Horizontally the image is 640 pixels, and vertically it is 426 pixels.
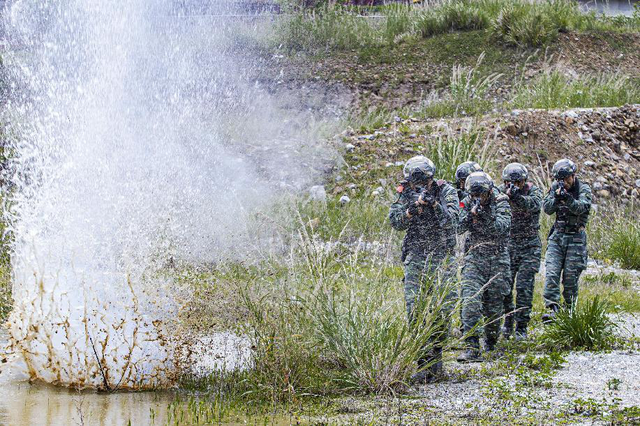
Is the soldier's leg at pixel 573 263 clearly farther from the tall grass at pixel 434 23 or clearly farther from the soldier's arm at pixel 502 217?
the tall grass at pixel 434 23

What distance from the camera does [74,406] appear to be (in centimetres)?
700

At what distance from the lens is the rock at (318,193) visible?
1487 centimetres

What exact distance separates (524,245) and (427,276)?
91.9 inches

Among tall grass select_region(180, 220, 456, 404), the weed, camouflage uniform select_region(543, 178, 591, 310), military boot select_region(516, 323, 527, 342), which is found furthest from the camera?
camouflage uniform select_region(543, 178, 591, 310)

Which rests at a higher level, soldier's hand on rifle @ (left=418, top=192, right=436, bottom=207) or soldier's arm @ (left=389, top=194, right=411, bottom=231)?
soldier's hand on rifle @ (left=418, top=192, right=436, bottom=207)

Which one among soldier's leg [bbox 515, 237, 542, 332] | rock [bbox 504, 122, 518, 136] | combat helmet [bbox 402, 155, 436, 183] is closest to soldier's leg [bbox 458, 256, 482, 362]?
soldier's leg [bbox 515, 237, 542, 332]

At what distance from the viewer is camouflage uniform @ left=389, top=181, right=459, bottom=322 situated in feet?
25.6

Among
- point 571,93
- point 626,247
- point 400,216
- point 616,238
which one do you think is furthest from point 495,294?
point 571,93

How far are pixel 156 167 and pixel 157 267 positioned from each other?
5.03 meters

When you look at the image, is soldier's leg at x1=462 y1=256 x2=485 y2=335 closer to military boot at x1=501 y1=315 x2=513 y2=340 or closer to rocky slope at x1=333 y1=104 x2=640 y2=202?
military boot at x1=501 y1=315 x2=513 y2=340

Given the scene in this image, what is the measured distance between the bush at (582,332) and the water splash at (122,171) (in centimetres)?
366

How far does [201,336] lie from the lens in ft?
27.6

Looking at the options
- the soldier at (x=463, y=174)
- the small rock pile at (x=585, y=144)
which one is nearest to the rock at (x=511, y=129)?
the small rock pile at (x=585, y=144)

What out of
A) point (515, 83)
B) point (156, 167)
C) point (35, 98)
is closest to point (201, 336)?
point (156, 167)
